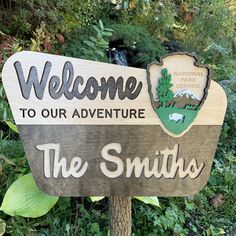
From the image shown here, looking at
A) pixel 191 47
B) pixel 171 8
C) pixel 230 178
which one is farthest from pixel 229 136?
pixel 171 8

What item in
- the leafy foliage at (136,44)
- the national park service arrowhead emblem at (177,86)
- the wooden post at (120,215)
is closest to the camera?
the national park service arrowhead emblem at (177,86)

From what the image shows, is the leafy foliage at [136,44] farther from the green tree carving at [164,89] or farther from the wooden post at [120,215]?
the green tree carving at [164,89]

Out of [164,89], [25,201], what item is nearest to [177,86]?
[164,89]

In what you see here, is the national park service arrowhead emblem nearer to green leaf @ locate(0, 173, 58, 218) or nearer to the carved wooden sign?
the carved wooden sign

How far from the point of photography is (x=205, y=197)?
97.7 inches

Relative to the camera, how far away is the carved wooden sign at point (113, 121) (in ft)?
4.17

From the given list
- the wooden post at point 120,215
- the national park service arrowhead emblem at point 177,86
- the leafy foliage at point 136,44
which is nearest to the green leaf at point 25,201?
the wooden post at point 120,215

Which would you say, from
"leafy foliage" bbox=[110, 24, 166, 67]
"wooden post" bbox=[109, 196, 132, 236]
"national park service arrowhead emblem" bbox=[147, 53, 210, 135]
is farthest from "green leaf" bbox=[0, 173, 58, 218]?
"leafy foliage" bbox=[110, 24, 166, 67]

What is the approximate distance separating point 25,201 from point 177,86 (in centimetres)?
89

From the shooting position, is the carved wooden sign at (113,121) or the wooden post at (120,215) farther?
the wooden post at (120,215)

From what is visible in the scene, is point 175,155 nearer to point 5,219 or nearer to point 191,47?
point 5,219

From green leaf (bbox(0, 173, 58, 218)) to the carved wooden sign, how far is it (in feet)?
1.40

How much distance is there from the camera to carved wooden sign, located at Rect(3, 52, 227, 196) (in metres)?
1.27

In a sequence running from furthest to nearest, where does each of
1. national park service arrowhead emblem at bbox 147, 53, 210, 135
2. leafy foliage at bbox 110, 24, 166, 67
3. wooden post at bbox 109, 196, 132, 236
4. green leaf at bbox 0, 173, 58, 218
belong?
leafy foliage at bbox 110, 24, 166, 67 < green leaf at bbox 0, 173, 58, 218 < wooden post at bbox 109, 196, 132, 236 < national park service arrowhead emblem at bbox 147, 53, 210, 135
